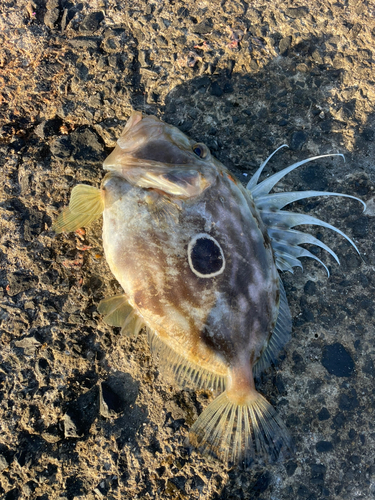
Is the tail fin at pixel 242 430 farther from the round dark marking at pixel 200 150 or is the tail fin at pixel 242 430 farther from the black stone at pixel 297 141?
the black stone at pixel 297 141

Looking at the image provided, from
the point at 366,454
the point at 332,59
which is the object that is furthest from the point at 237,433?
the point at 332,59

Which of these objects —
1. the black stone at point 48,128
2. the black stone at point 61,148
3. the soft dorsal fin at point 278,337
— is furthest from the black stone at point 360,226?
the black stone at point 48,128

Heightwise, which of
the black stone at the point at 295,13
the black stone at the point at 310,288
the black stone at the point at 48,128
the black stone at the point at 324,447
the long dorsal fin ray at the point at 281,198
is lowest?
the black stone at the point at 324,447

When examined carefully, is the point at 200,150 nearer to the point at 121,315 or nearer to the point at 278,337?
the point at 121,315

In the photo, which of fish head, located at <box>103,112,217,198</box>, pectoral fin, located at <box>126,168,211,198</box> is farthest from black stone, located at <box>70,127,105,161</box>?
pectoral fin, located at <box>126,168,211,198</box>

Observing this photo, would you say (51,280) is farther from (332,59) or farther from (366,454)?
(332,59)

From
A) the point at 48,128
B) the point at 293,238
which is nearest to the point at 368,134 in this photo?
the point at 293,238

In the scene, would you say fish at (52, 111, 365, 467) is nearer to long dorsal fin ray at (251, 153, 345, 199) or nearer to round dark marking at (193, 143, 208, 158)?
round dark marking at (193, 143, 208, 158)
